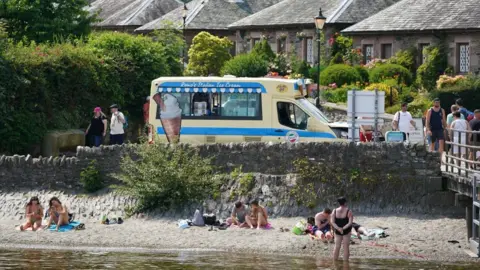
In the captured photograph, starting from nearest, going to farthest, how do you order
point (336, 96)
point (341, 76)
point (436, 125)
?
1. point (436, 125)
2. point (336, 96)
3. point (341, 76)

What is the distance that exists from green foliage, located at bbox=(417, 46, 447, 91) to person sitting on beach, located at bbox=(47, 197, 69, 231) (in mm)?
21821

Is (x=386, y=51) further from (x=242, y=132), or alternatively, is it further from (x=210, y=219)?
(x=210, y=219)

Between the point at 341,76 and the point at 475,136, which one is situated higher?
the point at 341,76

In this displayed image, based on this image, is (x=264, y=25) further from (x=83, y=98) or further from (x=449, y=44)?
(x=83, y=98)

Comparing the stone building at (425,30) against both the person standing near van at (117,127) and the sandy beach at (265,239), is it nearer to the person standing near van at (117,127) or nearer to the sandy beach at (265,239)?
the person standing near van at (117,127)

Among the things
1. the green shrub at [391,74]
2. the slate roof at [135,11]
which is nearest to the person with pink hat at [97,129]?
the green shrub at [391,74]

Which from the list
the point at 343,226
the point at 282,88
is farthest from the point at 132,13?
the point at 343,226

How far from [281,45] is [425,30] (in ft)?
34.5

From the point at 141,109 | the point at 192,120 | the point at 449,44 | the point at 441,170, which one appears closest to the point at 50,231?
the point at 192,120

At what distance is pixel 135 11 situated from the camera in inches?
2795

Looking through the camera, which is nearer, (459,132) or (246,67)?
(459,132)

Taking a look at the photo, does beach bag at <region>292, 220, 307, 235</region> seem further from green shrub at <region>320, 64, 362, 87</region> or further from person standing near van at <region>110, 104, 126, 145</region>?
green shrub at <region>320, 64, 362, 87</region>

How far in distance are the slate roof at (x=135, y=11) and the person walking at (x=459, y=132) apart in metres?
42.3

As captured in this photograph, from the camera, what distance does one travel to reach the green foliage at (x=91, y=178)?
96.3 ft
